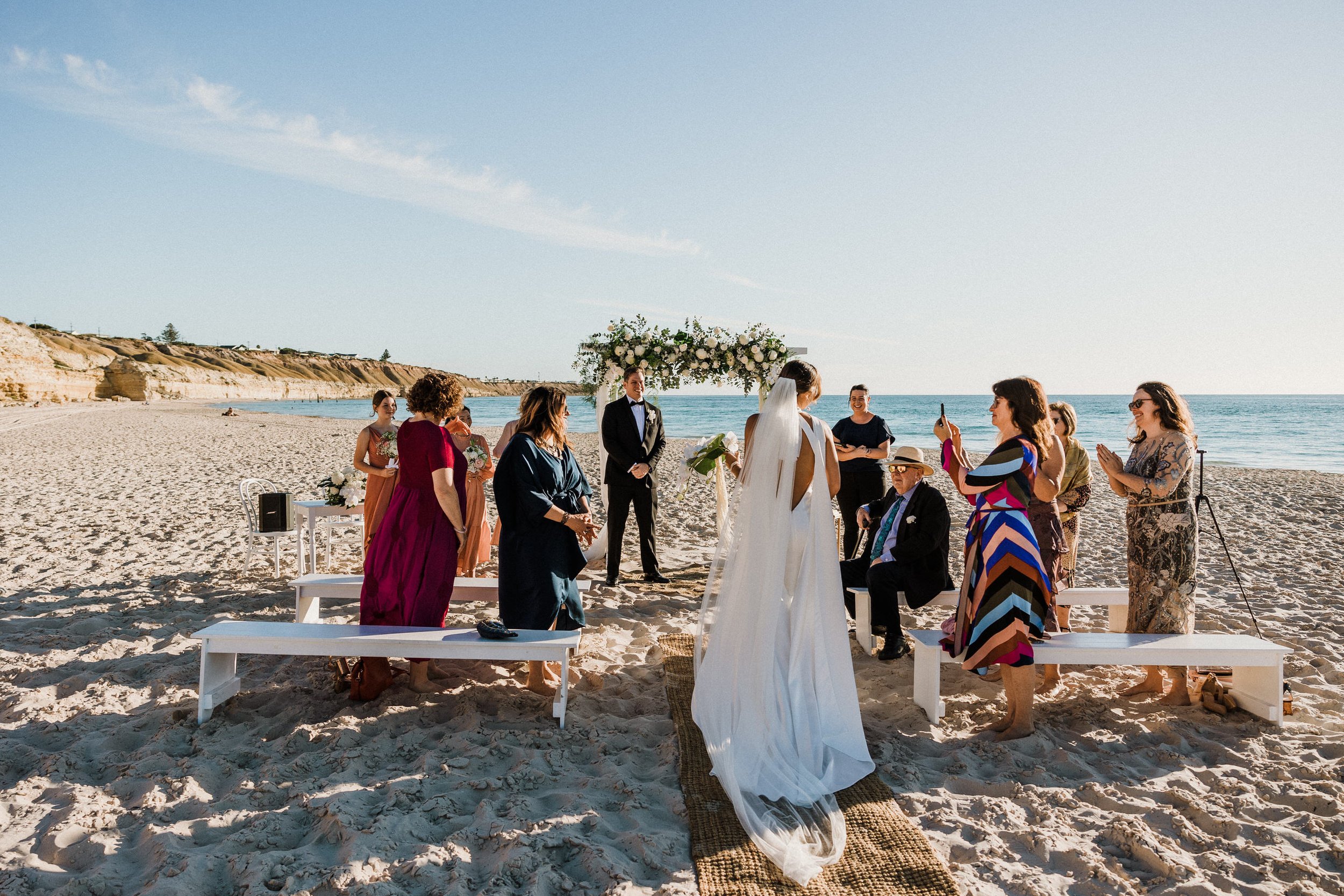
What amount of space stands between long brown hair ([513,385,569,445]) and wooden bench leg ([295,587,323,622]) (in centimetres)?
239

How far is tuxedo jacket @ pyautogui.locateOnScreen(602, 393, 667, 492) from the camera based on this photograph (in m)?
7.43

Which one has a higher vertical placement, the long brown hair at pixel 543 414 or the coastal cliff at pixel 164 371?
the coastal cliff at pixel 164 371

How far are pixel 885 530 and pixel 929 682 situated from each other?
4.91 ft

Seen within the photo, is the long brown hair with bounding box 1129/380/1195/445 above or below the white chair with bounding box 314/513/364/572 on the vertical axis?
above

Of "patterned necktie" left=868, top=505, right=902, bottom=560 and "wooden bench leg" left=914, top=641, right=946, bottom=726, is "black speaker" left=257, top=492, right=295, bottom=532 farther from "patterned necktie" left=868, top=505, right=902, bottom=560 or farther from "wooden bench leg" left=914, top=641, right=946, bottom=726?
"wooden bench leg" left=914, top=641, right=946, bottom=726

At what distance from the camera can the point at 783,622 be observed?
4016 millimetres

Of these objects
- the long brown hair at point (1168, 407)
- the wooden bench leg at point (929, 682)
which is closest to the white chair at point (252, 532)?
the wooden bench leg at point (929, 682)

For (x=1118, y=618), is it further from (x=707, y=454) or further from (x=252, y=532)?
(x=252, y=532)

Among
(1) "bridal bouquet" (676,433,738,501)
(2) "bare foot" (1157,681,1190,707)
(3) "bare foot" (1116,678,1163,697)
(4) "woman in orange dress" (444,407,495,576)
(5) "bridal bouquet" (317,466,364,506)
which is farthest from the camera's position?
(5) "bridal bouquet" (317,466,364,506)

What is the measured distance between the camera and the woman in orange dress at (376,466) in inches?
256

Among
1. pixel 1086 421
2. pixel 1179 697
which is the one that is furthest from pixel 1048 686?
pixel 1086 421

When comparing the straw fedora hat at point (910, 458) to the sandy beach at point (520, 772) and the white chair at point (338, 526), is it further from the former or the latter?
the white chair at point (338, 526)

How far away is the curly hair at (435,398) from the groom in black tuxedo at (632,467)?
9.50 feet

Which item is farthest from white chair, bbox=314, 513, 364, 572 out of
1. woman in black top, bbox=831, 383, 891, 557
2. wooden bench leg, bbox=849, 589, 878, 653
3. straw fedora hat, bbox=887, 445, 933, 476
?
straw fedora hat, bbox=887, 445, 933, 476
